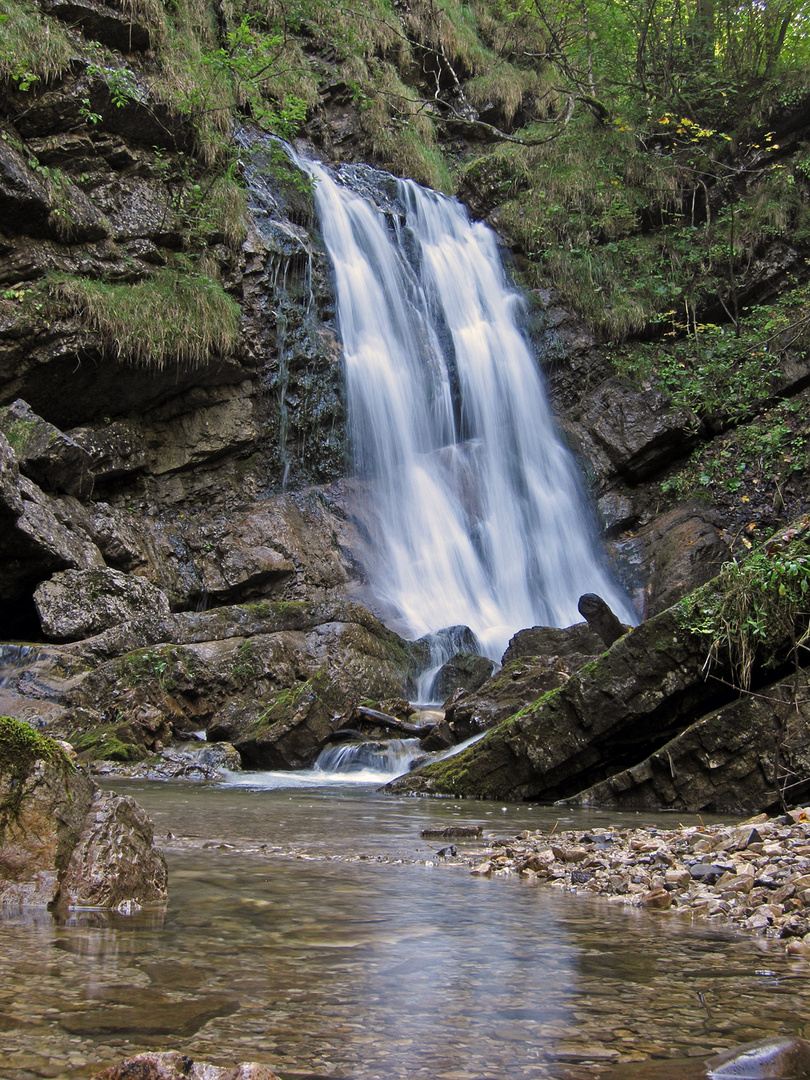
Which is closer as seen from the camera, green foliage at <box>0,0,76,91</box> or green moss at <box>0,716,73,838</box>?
green moss at <box>0,716,73,838</box>

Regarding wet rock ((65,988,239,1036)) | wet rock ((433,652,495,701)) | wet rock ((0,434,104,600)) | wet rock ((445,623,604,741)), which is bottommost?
wet rock ((65,988,239,1036))

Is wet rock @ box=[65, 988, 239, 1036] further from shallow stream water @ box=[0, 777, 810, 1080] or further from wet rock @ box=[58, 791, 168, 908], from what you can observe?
wet rock @ box=[58, 791, 168, 908]

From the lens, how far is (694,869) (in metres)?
3.12

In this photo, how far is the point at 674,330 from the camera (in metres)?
18.3

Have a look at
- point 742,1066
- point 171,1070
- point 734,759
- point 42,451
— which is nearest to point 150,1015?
point 171,1070

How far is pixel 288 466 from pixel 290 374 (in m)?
1.86

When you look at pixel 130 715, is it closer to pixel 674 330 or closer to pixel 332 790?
pixel 332 790

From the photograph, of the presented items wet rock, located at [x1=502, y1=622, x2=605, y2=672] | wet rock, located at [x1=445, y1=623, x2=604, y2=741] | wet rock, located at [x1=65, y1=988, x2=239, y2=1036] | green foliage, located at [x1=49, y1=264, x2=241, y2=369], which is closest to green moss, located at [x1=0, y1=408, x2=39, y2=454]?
green foliage, located at [x1=49, y1=264, x2=241, y2=369]

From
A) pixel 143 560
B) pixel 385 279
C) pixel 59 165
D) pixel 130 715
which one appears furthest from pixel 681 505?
pixel 59 165

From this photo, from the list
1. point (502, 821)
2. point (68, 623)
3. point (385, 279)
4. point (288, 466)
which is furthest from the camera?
point (385, 279)

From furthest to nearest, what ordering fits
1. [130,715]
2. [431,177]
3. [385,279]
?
[431,177]
[385,279]
[130,715]

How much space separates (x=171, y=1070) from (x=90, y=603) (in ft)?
33.0

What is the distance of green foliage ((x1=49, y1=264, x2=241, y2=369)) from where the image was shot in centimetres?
1302

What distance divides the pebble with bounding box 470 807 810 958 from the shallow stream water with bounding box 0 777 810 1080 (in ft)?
0.42
